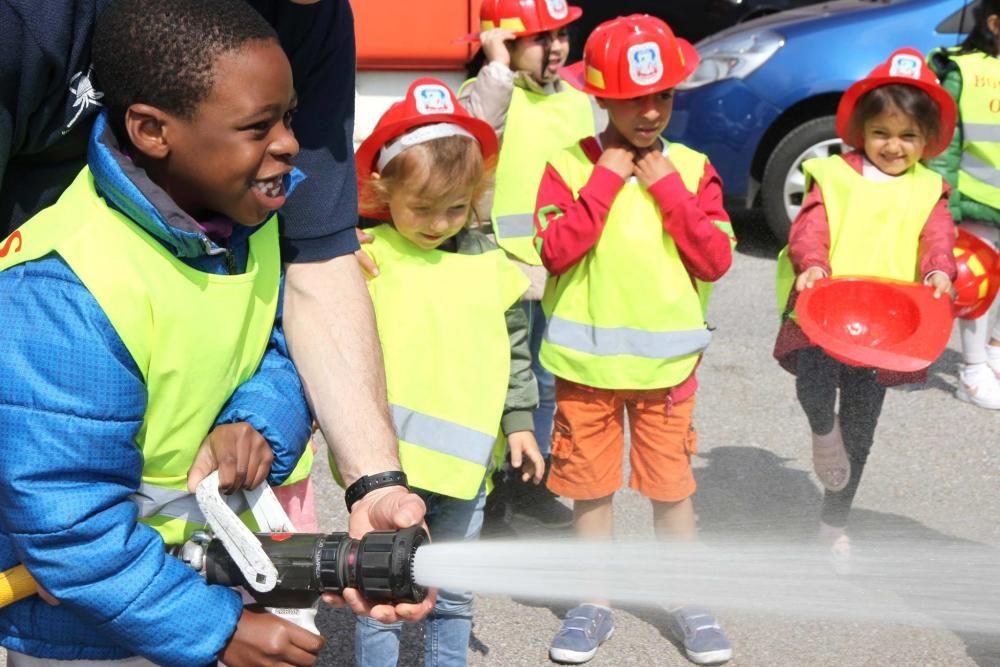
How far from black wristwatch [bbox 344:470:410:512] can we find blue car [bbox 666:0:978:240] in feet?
18.6

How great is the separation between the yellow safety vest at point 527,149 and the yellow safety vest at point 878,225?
1140mm

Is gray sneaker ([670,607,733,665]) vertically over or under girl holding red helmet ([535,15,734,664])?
under

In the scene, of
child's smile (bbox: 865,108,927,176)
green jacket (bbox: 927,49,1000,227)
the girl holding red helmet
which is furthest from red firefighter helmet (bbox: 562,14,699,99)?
green jacket (bbox: 927,49,1000,227)

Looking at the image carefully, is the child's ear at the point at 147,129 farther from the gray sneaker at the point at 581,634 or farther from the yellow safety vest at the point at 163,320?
the gray sneaker at the point at 581,634

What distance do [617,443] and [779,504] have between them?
1.07 meters

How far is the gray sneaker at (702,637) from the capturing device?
3725 millimetres

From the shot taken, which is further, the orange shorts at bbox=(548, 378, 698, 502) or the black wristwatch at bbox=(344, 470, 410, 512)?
the orange shorts at bbox=(548, 378, 698, 502)

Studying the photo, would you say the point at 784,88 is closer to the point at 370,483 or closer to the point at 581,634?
the point at 581,634

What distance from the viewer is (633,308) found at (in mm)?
3742

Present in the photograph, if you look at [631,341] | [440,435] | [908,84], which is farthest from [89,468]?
[908,84]

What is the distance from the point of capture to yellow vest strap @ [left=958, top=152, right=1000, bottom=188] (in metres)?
5.33

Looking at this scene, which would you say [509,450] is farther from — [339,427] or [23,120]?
[23,120]

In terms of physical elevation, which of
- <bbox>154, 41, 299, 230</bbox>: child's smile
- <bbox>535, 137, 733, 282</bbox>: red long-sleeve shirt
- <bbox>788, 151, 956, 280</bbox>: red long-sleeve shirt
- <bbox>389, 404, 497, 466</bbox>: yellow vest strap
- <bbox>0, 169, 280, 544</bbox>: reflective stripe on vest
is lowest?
<bbox>389, 404, 497, 466</bbox>: yellow vest strap

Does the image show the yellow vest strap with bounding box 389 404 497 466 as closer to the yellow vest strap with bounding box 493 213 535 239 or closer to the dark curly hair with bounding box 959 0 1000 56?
the yellow vest strap with bounding box 493 213 535 239
